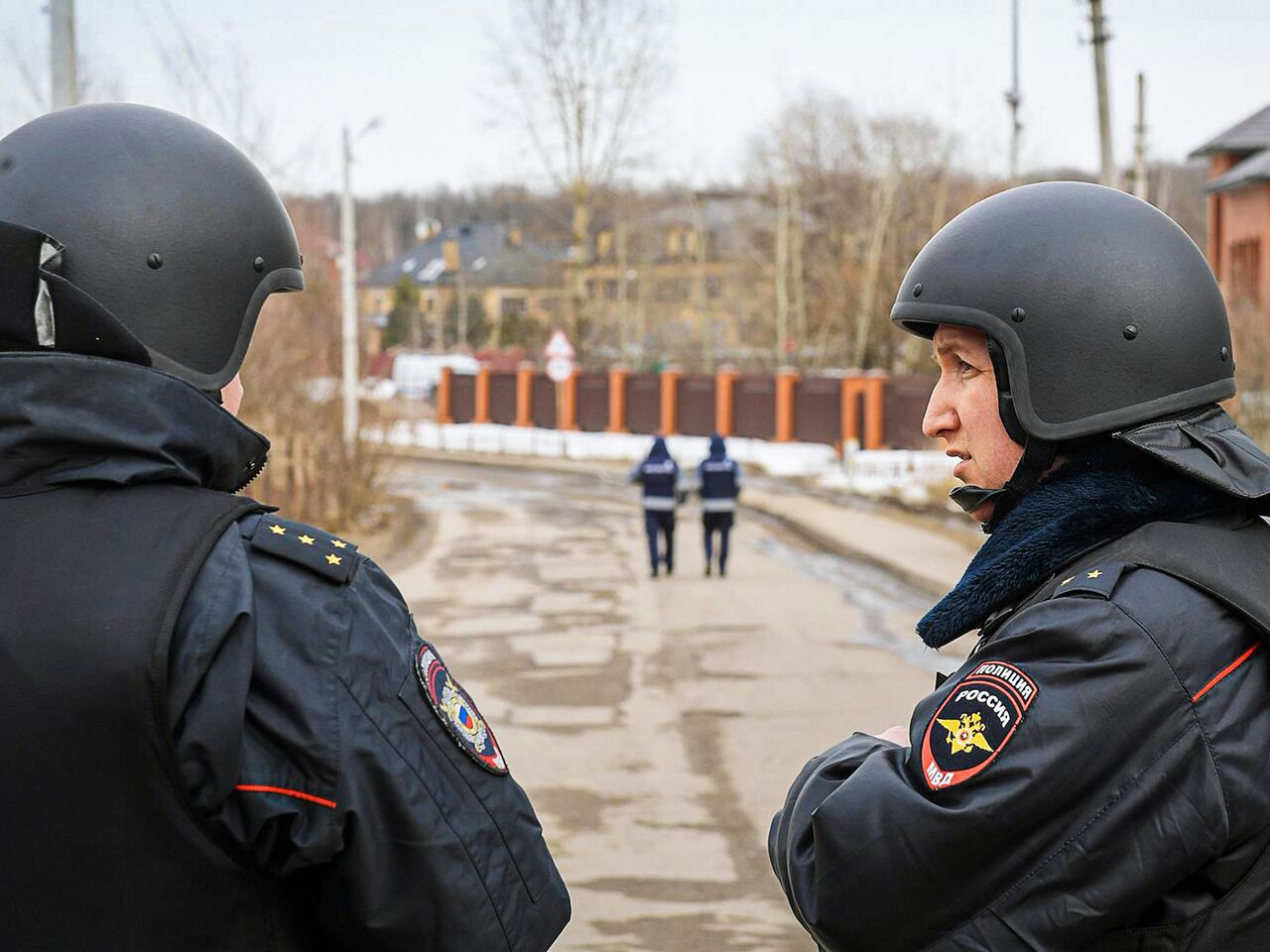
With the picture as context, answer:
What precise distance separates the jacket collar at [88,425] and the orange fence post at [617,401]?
4076cm

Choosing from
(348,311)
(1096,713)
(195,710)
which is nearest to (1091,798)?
(1096,713)

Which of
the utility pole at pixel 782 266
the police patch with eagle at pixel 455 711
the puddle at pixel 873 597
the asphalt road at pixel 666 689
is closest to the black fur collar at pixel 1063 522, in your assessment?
the police patch with eagle at pixel 455 711

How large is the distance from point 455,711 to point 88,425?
0.56 metres

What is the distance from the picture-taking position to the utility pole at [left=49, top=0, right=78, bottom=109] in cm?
867

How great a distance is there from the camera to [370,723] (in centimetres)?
180

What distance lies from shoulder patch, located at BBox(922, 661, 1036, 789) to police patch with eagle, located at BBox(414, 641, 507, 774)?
552mm

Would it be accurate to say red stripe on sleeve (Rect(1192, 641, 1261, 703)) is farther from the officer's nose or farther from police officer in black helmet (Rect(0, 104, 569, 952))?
police officer in black helmet (Rect(0, 104, 569, 952))

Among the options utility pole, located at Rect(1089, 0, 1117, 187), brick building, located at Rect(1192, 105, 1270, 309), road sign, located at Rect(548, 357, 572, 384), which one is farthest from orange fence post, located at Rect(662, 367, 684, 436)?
utility pole, located at Rect(1089, 0, 1117, 187)

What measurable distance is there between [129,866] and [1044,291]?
1.54 meters

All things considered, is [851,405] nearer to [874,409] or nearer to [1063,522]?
[874,409]

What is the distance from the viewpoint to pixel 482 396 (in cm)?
4681

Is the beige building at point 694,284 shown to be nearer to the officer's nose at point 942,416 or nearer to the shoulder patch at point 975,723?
the officer's nose at point 942,416

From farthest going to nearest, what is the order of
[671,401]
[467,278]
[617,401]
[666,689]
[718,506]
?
[467,278] < [617,401] < [671,401] < [718,506] < [666,689]

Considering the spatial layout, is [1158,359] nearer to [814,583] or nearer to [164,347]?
[164,347]
